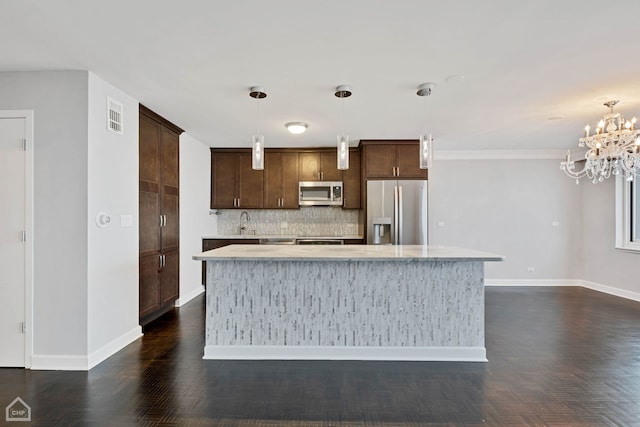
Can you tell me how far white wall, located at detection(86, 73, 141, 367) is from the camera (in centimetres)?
285

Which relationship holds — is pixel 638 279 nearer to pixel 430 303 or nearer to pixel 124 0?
pixel 430 303

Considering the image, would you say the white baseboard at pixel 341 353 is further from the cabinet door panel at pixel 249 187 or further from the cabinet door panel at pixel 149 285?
the cabinet door panel at pixel 249 187

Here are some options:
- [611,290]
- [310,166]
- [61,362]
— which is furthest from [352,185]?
[611,290]

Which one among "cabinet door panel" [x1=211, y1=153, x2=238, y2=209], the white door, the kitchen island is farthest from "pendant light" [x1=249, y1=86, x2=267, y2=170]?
"cabinet door panel" [x1=211, y1=153, x2=238, y2=209]

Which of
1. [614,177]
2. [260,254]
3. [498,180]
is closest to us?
[260,254]

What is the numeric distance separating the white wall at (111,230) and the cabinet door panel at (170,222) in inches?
27.0

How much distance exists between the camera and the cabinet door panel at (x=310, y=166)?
5.84 metres

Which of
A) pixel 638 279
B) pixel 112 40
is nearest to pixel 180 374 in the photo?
pixel 112 40

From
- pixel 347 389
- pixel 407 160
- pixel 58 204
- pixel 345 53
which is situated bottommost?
pixel 347 389

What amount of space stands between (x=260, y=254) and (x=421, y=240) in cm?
300

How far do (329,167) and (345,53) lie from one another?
337cm

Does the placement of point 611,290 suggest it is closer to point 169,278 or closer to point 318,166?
point 318,166

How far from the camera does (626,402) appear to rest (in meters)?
2.30

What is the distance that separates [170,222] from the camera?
4359 millimetres
